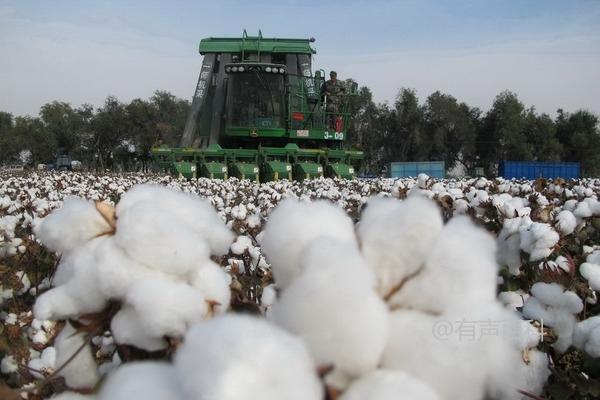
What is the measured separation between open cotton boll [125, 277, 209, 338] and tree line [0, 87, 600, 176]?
40955 millimetres

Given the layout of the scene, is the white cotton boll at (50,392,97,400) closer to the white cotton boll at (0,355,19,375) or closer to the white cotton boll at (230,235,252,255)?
the white cotton boll at (0,355,19,375)

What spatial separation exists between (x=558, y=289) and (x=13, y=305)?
232 cm

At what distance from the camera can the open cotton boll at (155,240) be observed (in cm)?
72

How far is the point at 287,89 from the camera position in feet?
54.6

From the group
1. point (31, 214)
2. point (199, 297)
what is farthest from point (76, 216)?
point (31, 214)

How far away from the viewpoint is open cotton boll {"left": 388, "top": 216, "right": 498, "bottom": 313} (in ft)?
2.00

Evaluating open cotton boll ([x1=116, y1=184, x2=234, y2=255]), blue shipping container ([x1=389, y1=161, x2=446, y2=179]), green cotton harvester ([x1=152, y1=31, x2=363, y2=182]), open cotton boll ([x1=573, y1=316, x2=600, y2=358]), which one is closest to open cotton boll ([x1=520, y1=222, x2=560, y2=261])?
open cotton boll ([x1=573, y1=316, x2=600, y2=358])

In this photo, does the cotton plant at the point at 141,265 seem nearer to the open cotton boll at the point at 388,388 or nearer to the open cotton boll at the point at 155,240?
the open cotton boll at the point at 155,240

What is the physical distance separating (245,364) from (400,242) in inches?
8.6

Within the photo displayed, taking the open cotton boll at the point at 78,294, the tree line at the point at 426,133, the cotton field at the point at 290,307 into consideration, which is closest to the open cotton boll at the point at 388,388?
the cotton field at the point at 290,307

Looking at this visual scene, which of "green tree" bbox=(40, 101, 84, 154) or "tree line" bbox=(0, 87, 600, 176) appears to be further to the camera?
"green tree" bbox=(40, 101, 84, 154)

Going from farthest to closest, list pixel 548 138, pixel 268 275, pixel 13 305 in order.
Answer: pixel 548 138, pixel 13 305, pixel 268 275

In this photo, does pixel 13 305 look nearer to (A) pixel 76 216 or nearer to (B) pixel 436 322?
(A) pixel 76 216

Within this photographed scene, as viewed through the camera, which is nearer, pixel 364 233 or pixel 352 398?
pixel 352 398
